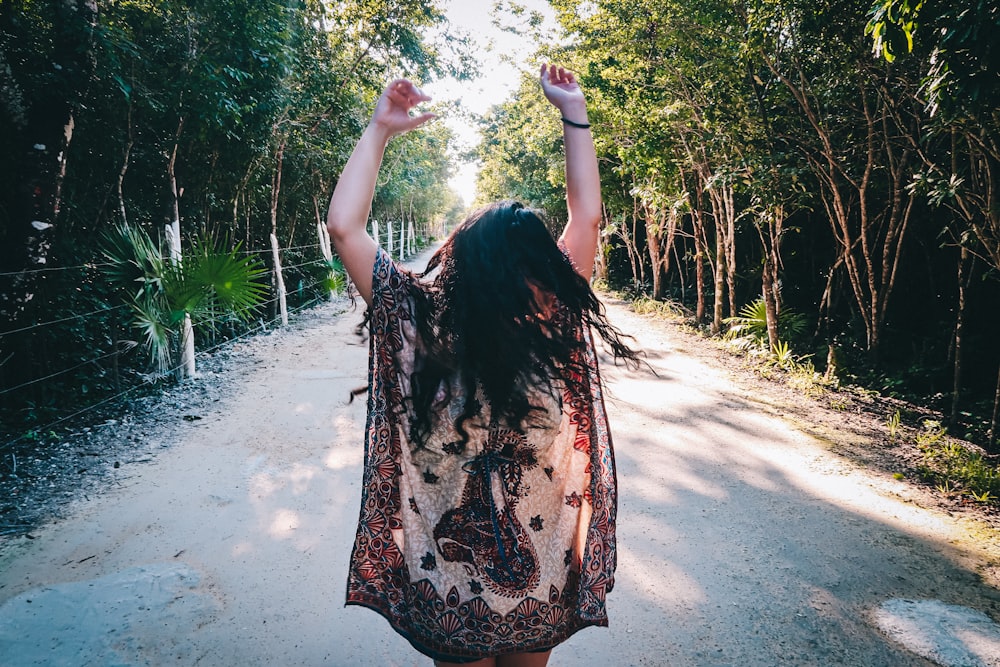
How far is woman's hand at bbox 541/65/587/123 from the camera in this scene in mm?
1524

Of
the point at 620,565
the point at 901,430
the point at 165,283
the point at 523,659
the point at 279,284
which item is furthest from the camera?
the point at 279,284

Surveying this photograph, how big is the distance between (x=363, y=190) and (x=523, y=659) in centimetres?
121

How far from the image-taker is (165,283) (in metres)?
5.38

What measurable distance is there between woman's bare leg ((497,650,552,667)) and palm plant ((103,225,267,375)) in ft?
16.3

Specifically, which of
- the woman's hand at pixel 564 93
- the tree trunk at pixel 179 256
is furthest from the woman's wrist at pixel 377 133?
the tree trunk at pixel 179 256

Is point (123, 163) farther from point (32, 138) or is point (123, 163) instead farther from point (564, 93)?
point (564, 93)

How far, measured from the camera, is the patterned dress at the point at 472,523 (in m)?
1.31

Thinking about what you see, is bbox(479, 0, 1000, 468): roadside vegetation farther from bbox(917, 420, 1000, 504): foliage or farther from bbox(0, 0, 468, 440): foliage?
bbox(0, 0, 468, 440): foliage

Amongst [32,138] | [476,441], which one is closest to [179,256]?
[32,138]

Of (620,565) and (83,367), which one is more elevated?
(83,367)

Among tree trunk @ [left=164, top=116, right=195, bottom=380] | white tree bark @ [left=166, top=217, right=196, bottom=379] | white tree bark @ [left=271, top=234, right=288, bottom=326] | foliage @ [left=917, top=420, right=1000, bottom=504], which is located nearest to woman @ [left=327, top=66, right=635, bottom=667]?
foliage @ [left=917, top=420, right=1000, bottom=504]

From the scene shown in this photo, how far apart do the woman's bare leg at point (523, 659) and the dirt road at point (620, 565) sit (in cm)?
110

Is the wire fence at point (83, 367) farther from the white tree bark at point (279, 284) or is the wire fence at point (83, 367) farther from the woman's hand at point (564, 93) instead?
the woman's hand at point (564, 93)

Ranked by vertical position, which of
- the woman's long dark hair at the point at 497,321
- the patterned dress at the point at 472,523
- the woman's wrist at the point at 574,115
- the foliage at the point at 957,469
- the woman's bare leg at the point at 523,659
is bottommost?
the foliage at the point at 957,469
